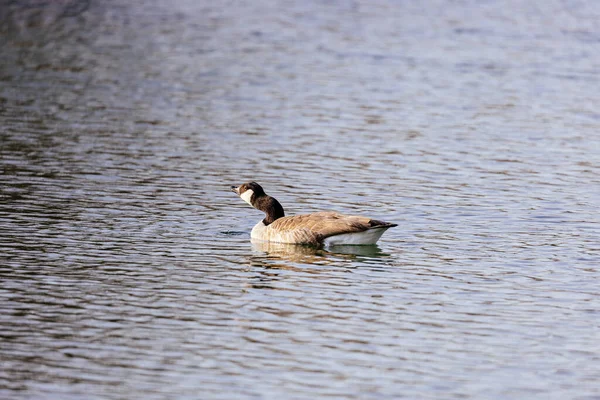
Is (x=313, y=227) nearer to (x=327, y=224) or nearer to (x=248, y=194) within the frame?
(x=327, y=224)

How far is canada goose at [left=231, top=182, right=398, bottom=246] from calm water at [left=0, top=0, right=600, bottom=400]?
234 millimetres

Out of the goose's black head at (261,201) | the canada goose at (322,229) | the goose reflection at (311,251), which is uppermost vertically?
the goose's black head at (261,201)

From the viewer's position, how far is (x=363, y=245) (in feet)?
66.0

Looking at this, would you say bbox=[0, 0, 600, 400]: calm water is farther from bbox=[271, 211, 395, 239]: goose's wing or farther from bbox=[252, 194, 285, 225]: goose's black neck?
bbox=[252, 194, 285, 225]: goose's black neck

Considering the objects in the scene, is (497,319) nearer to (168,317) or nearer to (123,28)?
(168,317)

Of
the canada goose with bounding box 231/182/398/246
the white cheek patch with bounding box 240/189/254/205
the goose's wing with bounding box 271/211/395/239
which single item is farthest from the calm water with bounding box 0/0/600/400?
the white cheek patch with bounding box 240/189/254/205

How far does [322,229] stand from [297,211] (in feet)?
10.5

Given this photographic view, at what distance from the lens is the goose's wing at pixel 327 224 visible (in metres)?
19.4

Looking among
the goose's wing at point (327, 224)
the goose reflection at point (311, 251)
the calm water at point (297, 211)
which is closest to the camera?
the calm water at point (297, 211)

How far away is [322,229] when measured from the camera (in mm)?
19750

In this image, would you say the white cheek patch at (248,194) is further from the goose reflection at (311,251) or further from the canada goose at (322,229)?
the goose reflection at (311,251)

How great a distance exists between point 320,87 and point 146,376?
89.4 feet

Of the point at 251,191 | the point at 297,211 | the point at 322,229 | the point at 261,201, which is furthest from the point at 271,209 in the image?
the point at 297,211

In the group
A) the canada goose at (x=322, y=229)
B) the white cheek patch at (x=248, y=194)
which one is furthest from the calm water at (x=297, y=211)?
the white cheek patch at (x=248, y=194)
